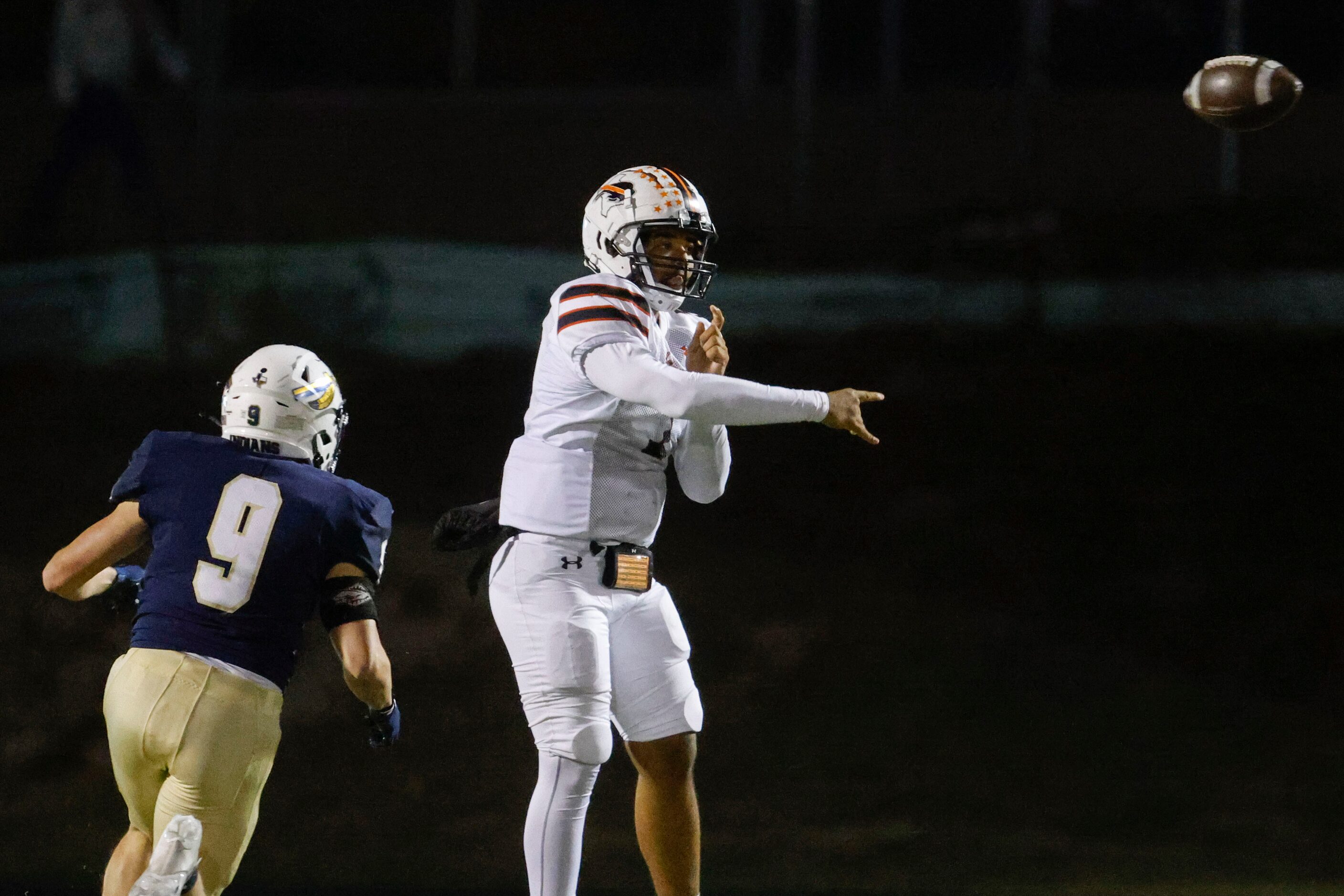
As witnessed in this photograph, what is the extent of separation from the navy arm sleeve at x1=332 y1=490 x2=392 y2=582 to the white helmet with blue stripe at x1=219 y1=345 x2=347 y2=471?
138 millimetres

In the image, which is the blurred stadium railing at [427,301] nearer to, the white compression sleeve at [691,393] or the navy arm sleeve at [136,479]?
the white compression sleeve at [691,393]

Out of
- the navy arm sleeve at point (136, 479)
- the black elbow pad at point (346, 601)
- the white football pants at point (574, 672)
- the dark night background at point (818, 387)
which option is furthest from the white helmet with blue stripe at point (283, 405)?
the dark night background at point (818, 387)

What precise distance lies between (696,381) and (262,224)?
1716 mm

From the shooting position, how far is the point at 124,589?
2.55 m

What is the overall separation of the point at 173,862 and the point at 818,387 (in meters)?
2.00

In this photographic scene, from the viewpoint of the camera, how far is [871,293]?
12.5ft

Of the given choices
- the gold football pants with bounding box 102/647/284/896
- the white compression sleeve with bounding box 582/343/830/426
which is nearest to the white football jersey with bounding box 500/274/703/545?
the white compression sleeve with bounding box 582/343/830/426

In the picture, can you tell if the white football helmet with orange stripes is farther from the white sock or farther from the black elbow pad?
the white sock

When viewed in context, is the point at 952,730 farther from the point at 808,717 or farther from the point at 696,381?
the point at 696,381

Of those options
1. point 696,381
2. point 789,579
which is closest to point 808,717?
point 789,579

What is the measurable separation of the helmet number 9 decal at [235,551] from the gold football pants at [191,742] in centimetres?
10

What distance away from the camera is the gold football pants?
2238 mm

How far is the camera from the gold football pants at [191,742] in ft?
7.34

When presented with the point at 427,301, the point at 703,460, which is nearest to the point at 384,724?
the point at 703,460
